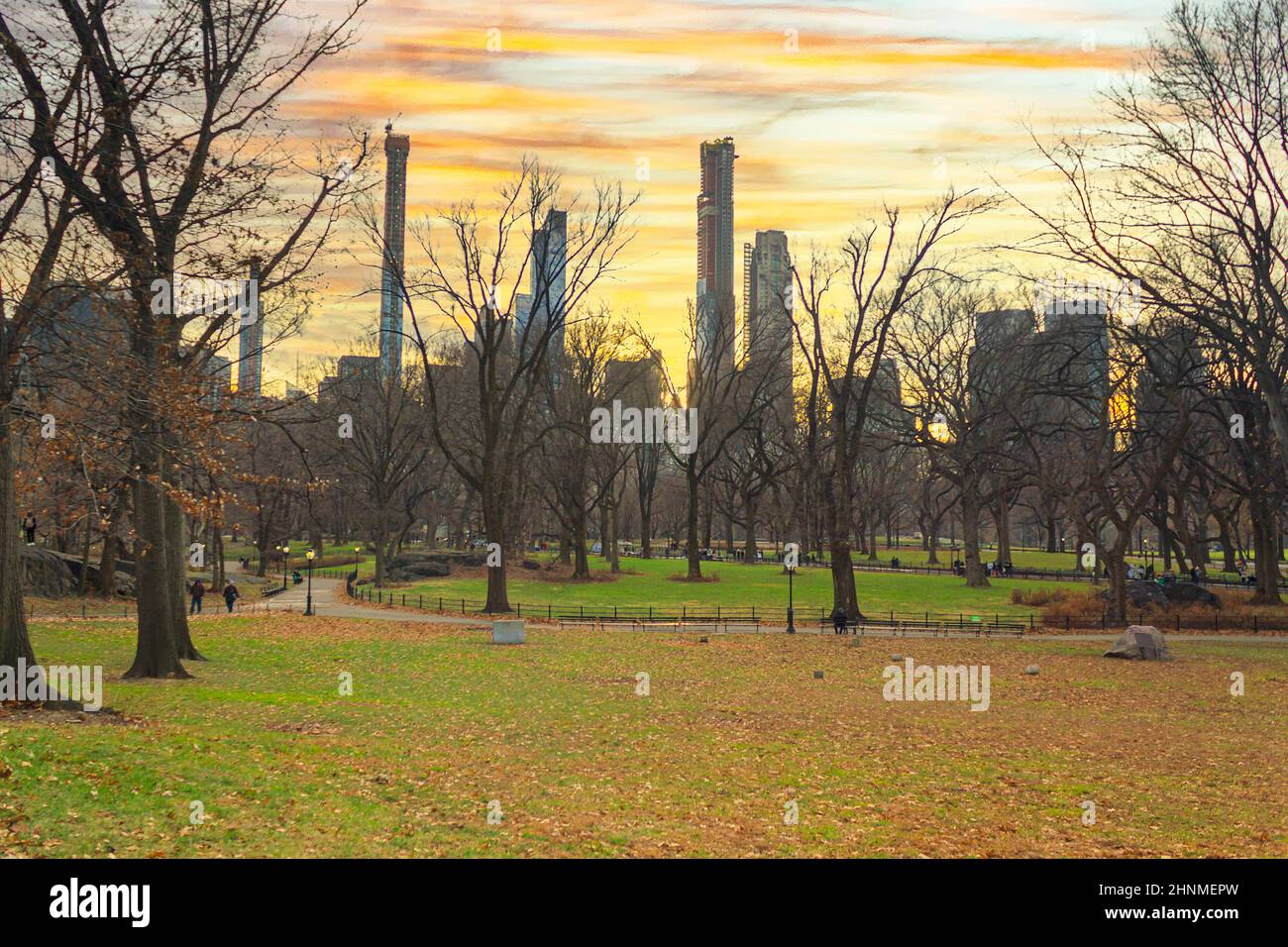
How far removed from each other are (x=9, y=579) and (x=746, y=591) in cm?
4394

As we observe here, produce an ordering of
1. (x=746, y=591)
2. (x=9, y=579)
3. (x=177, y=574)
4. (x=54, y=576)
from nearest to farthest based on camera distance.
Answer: (x=9, y=579)
(x=177, y=574)
(x=54, y=576)
(x=746, y=591)

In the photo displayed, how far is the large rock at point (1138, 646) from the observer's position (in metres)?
29.5

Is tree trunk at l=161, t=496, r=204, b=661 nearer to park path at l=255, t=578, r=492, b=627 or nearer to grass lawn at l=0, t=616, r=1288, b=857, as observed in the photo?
grass lawn at l=0, t=616, r=1288, b=857

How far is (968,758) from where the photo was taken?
53.2 feet

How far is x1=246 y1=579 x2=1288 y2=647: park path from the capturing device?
35.9 m

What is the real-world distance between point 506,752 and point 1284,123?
94.3 ft

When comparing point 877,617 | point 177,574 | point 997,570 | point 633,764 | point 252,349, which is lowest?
point 997,570

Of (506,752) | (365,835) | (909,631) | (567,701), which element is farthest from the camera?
(909,631)

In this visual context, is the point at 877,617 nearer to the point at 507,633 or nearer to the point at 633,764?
the point at 507,633

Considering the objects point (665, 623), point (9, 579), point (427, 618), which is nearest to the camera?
point (9, 579)

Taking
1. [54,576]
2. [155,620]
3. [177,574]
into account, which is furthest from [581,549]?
[155,620]

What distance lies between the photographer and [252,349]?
3194 cm
